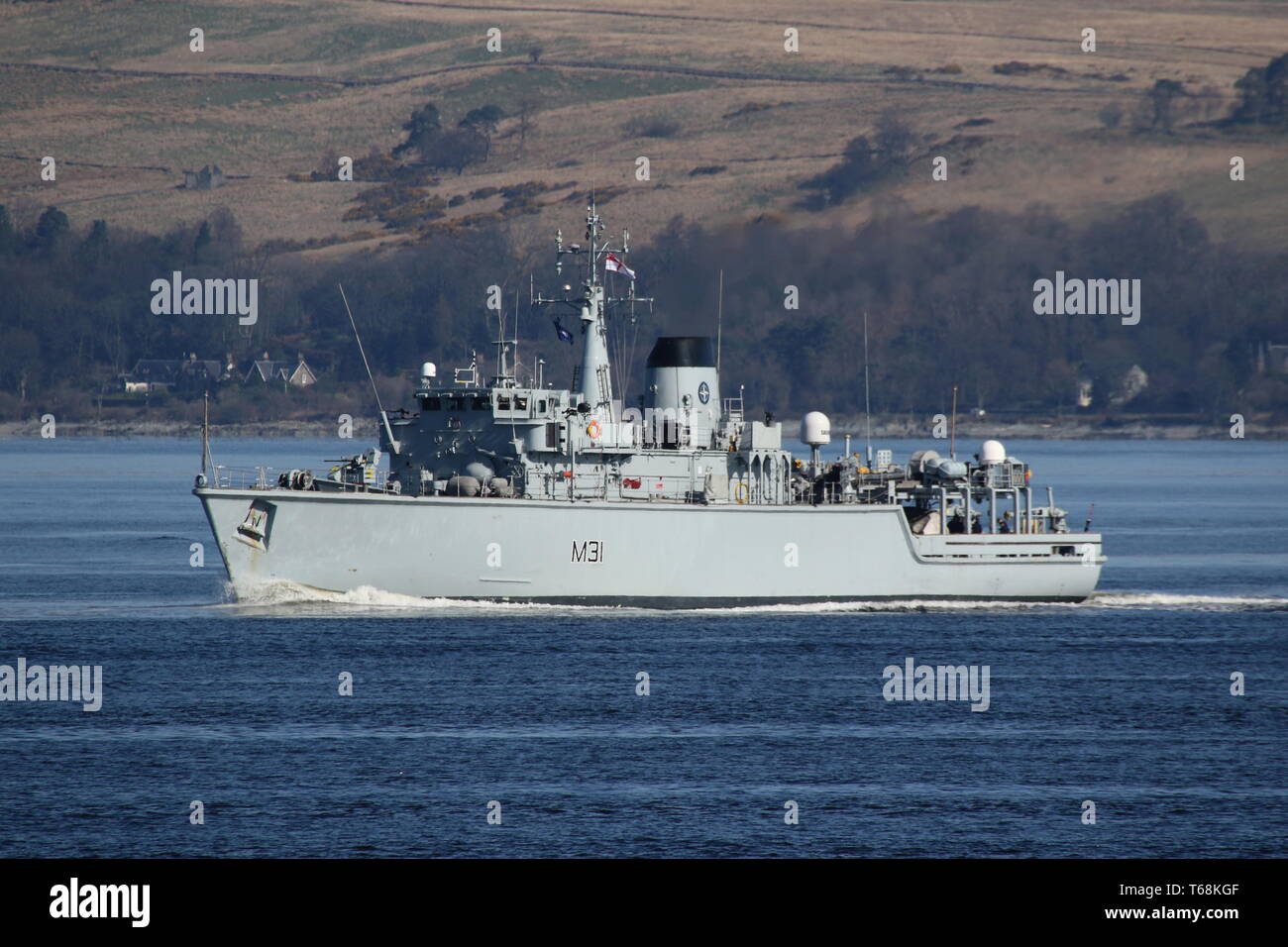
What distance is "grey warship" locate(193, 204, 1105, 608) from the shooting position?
4350 centimetres

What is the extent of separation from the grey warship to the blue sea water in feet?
3.05

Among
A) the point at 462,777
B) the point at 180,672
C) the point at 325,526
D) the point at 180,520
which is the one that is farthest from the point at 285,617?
the point at 180,520

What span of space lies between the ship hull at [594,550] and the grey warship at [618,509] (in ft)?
0.17

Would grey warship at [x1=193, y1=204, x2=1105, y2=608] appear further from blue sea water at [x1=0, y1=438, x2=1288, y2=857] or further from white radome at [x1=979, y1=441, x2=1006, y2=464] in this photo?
blue sea water at [x1=0, y1=438, x2=1288, y2=857]

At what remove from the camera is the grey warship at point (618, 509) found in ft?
143

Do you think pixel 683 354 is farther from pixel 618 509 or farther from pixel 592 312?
pixel 618 509

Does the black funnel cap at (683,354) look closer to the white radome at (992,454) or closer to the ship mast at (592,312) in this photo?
the ship mast at (592,312)

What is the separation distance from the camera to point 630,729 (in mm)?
32594

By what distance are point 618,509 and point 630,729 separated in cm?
1265
